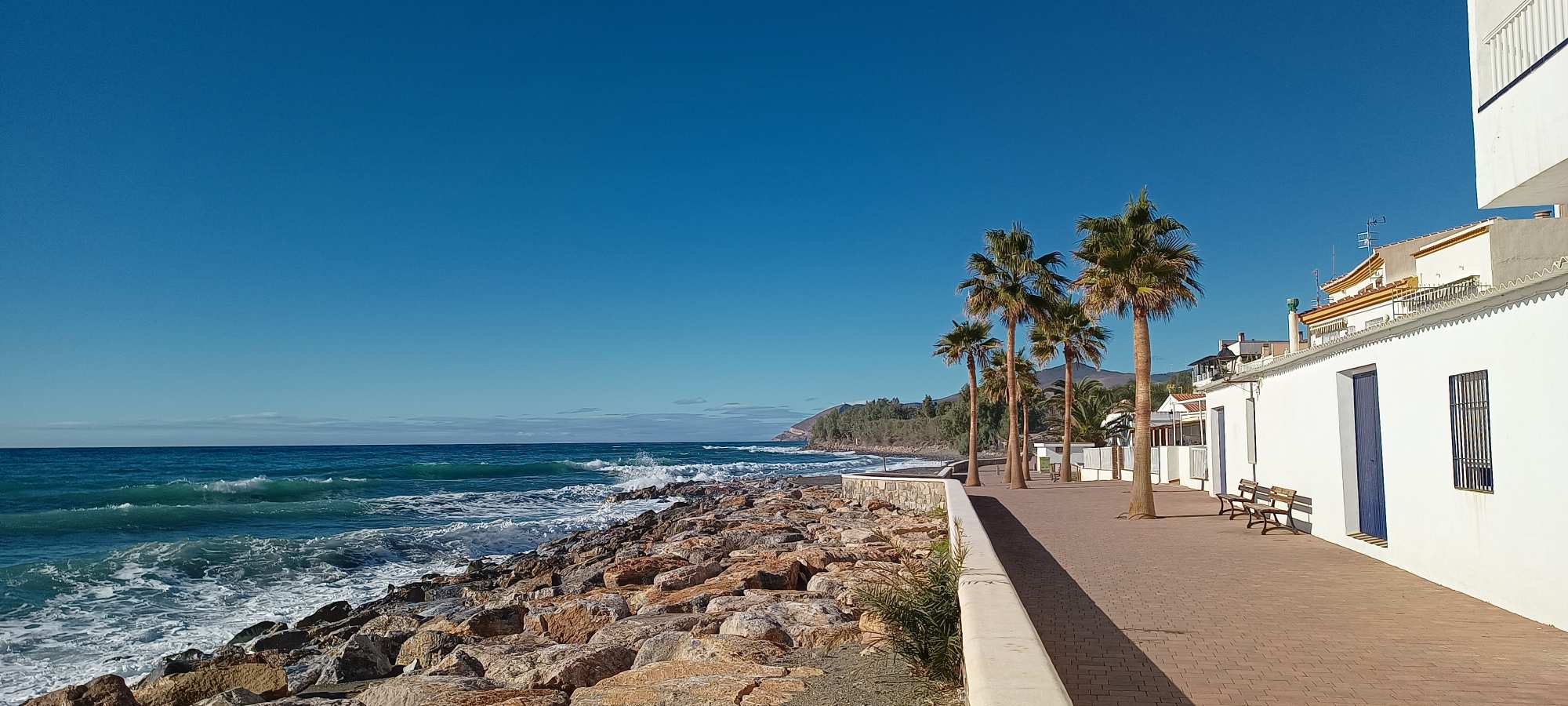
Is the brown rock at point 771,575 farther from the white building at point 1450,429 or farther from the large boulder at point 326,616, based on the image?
the white building at point 1450,429

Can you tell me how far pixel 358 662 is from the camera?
9820 millimetres

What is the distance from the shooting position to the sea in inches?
548

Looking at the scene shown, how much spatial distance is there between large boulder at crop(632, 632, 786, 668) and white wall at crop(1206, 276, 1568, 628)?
595cm

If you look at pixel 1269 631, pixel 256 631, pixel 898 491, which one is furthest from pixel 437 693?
pixel 898 491

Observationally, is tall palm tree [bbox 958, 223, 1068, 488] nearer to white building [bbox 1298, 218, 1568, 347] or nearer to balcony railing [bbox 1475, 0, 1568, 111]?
white building [bbox 1298, 218, 1568, 347]

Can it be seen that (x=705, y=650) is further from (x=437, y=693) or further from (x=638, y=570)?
(x=638, y=570)

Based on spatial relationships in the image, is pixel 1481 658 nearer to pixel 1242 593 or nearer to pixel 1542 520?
pixel 1542 520

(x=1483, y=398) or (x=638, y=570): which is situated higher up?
(x=1483, y=398)

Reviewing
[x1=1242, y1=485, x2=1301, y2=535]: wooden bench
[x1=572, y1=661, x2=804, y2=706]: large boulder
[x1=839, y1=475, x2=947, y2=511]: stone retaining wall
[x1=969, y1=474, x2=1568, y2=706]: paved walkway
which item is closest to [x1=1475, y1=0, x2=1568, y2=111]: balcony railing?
[x1=969, y1=474, x2=1568, y2=706]: paved walkway

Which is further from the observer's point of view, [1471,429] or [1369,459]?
[1369,459]

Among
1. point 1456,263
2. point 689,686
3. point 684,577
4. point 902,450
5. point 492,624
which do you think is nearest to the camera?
point 689,686

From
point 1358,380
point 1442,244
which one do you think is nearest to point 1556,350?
point 1358,380

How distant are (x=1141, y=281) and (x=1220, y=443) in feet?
21.0

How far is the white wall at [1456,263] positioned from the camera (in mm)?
16875
